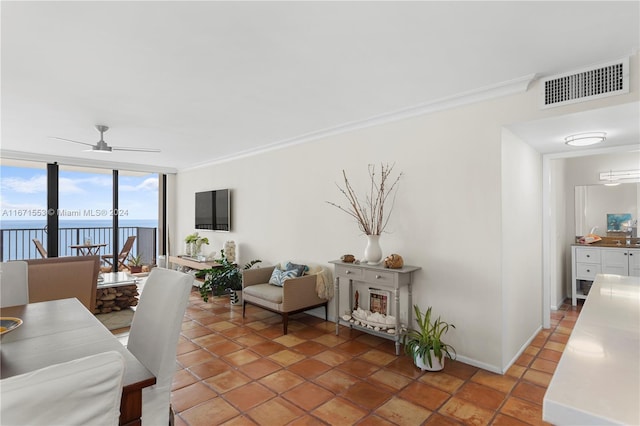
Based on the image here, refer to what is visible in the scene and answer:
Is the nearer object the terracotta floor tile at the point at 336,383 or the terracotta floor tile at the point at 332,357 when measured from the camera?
the terracotta floor tile at the point at 336,383

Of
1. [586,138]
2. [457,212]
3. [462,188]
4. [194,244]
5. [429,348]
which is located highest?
[586,138]

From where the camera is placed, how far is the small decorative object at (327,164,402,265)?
3.39 meters

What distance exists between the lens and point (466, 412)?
87.8 inches

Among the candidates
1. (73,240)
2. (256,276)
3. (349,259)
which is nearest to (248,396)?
(349,259)

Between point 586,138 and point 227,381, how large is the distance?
3665mm

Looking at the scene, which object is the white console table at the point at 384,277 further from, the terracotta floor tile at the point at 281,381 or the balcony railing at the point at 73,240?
the balcony railing at the point at 73,240

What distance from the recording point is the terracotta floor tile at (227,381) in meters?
2.55

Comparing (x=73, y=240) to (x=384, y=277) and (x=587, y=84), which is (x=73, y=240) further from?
(x=587, y=84)

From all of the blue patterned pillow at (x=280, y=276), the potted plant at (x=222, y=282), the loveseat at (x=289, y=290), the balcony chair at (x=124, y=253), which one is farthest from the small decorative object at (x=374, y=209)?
the balcony chair at (x=124, y=253)

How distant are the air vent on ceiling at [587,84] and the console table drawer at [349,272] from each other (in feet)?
6.89

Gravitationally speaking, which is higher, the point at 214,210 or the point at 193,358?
the point at 214,210

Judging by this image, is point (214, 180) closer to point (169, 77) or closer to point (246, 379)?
point (169, 77)

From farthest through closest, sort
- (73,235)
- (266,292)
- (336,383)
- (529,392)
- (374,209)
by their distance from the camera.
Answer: (73,235) → (266,292) → (374,209) → (336,383) → (529,392)

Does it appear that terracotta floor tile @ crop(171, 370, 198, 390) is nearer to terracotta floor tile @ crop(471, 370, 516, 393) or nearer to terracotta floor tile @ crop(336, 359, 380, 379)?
terracotta floor tile @ crop(336, 359, 380, 379)
